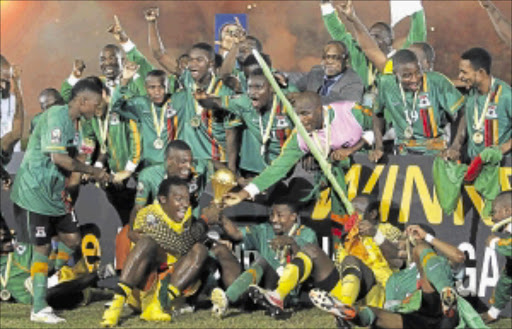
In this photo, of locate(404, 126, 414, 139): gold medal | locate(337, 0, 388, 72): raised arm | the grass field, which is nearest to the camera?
the grass field

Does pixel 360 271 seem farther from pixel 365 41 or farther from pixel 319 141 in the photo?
pixel 365 41

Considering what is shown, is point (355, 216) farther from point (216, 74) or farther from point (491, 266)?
point (216, 74)

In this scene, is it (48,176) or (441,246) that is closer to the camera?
(441,246)

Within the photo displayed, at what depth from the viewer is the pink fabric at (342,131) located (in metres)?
10.8

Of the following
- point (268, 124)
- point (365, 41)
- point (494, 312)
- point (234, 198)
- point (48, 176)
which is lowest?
point (494, 312)

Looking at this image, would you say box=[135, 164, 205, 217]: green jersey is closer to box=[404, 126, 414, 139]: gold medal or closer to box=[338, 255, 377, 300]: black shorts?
box=[338, 255, 377, 300]: black shorts

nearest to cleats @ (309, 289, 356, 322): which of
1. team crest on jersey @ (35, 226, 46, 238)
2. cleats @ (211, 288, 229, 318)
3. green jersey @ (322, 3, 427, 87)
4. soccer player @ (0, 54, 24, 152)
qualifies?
cleats @ (211, 288, 229, 318)

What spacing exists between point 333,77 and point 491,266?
2.36 m

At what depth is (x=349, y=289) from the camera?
992cm

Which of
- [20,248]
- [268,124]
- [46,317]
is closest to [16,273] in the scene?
[20,248]

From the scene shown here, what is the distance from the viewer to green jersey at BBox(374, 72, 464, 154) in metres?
10.8

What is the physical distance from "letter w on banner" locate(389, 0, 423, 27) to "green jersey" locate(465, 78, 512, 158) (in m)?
1.50

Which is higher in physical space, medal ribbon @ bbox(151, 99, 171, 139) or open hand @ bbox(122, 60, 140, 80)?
open hand @ bbox(122, 60, 140, 80)

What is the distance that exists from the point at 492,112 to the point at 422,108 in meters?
0.59
